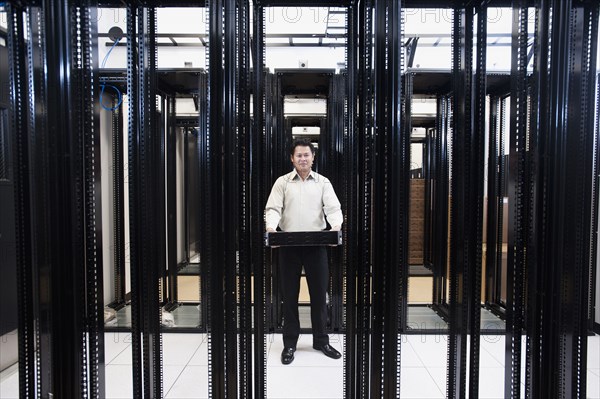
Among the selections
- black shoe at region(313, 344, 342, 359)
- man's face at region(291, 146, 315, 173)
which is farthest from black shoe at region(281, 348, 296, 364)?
man's face at region(291, 146, 315, 173)

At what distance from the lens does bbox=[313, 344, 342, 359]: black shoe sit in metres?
2.83

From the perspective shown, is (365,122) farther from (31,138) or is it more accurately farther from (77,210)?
(31,138)

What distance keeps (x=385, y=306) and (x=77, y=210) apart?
1.48 metres

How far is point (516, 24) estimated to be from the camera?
1.66 meters

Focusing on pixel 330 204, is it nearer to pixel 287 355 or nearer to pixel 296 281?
pixel 296 281

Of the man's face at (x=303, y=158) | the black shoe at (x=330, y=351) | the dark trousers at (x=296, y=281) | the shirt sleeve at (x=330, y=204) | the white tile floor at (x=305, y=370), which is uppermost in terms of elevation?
the man's face at (x=303, y=158)

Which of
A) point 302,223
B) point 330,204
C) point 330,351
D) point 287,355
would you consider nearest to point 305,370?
point 287,355

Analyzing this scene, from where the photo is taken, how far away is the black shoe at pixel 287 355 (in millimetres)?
2743

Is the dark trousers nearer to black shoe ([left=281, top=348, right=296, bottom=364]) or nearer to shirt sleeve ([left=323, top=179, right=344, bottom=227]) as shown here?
black shoe ([left=281, top=348, right=296, bottom=364])

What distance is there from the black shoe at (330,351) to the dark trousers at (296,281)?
0.78ft

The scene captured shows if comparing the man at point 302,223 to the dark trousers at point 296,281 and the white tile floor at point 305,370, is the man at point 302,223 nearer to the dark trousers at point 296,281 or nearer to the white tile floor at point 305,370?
the dark trousers at point 296,281

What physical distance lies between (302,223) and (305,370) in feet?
3.66

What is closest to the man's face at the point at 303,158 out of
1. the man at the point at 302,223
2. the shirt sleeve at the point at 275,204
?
the man at the point at 302,223

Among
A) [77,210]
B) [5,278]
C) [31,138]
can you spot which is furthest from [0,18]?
[77,210]
